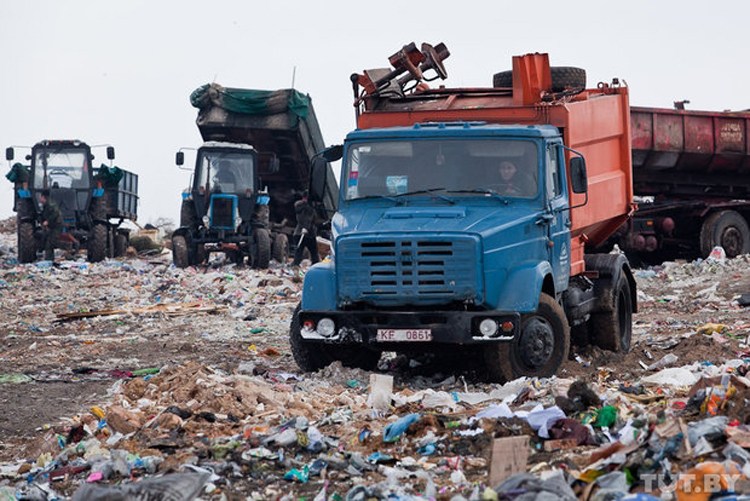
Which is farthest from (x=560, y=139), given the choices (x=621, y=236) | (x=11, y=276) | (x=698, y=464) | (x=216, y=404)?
(x=11, y=276)

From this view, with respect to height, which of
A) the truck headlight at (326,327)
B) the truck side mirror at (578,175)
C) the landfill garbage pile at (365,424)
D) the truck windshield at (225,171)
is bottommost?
the landfill garbage pile at (365,424)

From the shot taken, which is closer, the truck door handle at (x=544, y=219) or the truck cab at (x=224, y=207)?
the truck door handle at (x=544, y=219)

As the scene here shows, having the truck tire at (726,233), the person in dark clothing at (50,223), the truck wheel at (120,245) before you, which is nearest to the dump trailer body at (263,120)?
the person in dark clothing at (50,223)

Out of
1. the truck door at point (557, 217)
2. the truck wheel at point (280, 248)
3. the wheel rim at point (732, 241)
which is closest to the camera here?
the truck door at point (557, 217)

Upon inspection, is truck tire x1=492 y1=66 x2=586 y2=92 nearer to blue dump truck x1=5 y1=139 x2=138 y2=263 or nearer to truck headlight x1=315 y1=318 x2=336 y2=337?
truck headlight x1=315 y1=318 x2=336 y2=337

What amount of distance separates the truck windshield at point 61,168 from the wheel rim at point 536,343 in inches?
782

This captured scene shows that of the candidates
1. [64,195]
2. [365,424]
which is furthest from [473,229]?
[64,195]

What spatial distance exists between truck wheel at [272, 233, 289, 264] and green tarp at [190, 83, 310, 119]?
283 centimetres

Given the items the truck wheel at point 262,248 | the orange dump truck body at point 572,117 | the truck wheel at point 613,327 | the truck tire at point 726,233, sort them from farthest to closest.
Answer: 1. the truck wheel at point 262,248
2. the truck tire at point 726,233
3. the truck wheel at point 613,327
4. the orange dump truck body at point 572,117

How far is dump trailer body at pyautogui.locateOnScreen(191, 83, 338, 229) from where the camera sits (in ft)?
81.4

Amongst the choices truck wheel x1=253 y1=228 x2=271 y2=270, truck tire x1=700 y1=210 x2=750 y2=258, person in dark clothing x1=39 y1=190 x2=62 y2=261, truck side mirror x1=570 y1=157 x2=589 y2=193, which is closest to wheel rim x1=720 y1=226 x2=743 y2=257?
truck tire x1=700 y1=210 x2=750 y2=258

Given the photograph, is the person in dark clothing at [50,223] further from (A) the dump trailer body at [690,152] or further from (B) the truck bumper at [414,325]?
(B) the truck bumper at [414,325]

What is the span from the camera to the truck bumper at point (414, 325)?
30.0 ft

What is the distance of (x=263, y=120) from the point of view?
82.1ft
